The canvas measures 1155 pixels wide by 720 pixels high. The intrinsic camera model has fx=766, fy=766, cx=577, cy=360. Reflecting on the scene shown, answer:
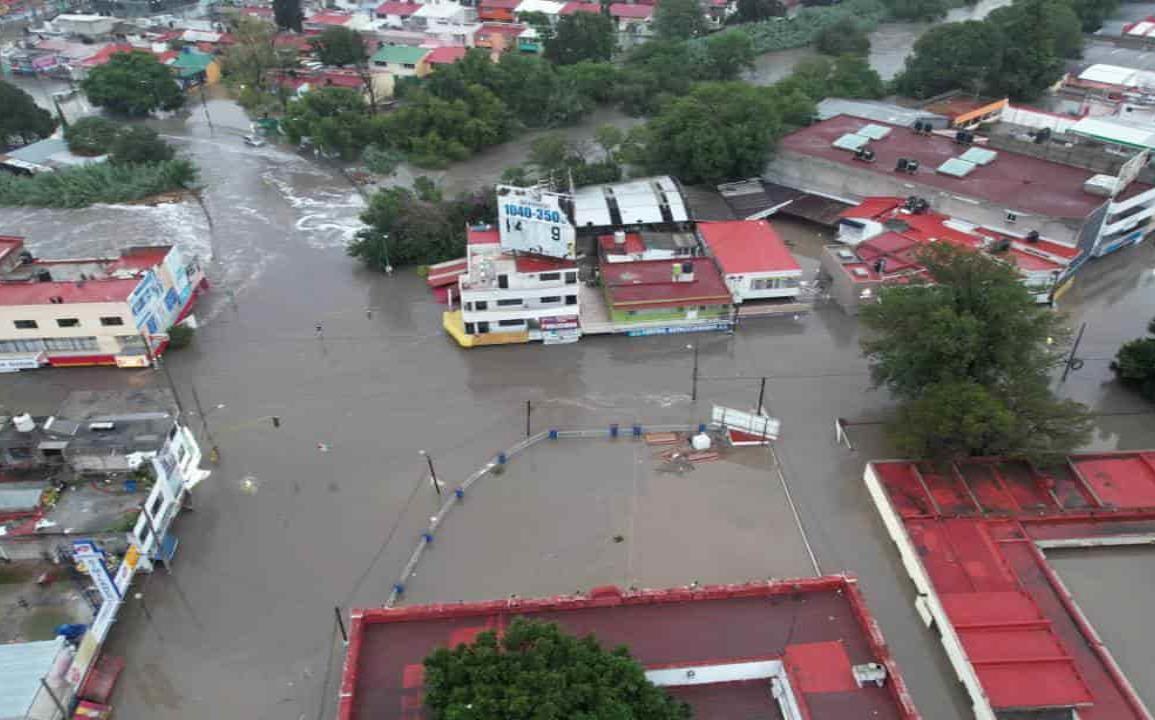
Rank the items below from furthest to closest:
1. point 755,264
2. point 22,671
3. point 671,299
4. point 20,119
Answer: point 20,119 < point 755,264 < point 671,299 < point 22,671

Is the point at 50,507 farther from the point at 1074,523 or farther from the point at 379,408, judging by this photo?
the point at 1074,523

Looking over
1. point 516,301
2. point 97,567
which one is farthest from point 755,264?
point 97,567

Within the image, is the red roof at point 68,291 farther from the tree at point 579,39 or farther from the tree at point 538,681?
the tree at point 579,39

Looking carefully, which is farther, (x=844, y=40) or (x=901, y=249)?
(x=844, y=40)

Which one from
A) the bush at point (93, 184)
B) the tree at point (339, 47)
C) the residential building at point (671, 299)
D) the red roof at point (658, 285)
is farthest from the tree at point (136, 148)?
the residential building at point (671, 299)

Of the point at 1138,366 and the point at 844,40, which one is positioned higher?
the point at 844,40

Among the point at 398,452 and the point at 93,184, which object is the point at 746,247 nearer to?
the point at 398,452
